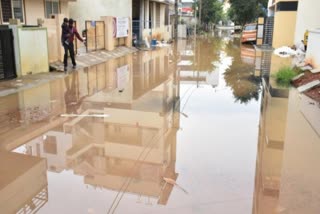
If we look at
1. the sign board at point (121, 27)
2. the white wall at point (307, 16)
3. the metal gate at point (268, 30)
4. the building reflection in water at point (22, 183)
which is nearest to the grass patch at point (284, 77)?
the white wall at point (307, 16)

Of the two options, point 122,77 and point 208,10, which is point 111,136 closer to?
point 122,77

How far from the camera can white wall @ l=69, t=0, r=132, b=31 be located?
20.3m

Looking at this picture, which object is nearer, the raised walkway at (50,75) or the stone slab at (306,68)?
the raised walkway at (50,75)

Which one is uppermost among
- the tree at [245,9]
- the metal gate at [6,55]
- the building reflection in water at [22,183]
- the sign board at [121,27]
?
the tree at [245,9]

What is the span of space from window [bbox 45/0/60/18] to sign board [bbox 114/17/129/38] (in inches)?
165

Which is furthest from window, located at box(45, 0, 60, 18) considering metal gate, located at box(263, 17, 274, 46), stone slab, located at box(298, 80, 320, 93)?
metal gate, located at box(263, 17, 274, 46)

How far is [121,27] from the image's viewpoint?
21500mm

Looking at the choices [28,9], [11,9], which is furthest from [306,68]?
[11,9]

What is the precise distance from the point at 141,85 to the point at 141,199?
7.11 meters

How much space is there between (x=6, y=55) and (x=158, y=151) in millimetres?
7218

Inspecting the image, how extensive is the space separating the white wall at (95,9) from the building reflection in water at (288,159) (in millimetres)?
14992

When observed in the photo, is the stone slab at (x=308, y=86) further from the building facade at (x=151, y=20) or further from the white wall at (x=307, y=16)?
the building facade at (x=151, y=20)

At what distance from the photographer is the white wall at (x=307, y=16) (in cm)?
1717

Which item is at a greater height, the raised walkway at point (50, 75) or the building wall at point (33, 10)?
the building wall at point (33, 10)
